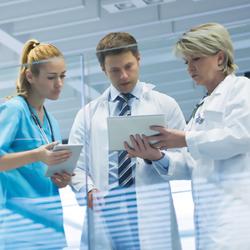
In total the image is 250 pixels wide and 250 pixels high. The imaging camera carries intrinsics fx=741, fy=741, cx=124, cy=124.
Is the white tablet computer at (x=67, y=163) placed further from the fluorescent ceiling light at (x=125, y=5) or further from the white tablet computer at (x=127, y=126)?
the fluorescent ceiling light at (x=125, y=5)

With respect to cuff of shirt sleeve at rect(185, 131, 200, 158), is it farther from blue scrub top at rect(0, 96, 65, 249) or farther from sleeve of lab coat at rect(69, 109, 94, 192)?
blue scrub top at rect(0, 96, 65, 249)

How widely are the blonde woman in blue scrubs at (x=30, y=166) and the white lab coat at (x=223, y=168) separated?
0.48 metres

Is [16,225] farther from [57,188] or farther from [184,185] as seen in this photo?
[184,185]

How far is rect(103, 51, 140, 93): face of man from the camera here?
2609mm

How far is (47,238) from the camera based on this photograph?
2.61 m

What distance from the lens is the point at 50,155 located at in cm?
254

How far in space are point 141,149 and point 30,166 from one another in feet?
1.42

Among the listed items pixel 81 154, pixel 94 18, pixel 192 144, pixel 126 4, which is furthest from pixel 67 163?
pixel 94 18

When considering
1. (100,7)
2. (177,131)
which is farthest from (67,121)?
(100,7)

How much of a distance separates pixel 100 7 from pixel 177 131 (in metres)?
4.33

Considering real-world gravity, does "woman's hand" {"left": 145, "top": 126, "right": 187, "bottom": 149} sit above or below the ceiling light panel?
below

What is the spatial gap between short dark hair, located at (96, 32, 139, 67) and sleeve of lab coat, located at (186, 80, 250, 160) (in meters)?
0.40

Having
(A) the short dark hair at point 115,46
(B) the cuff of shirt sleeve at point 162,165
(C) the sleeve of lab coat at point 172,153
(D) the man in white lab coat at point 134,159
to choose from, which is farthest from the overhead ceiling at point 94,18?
(B) the cuff of shirt sleeve at point 162,165

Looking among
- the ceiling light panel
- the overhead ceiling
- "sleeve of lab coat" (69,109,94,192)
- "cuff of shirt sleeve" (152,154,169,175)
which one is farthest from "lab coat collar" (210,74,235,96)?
the ceiling light panel
